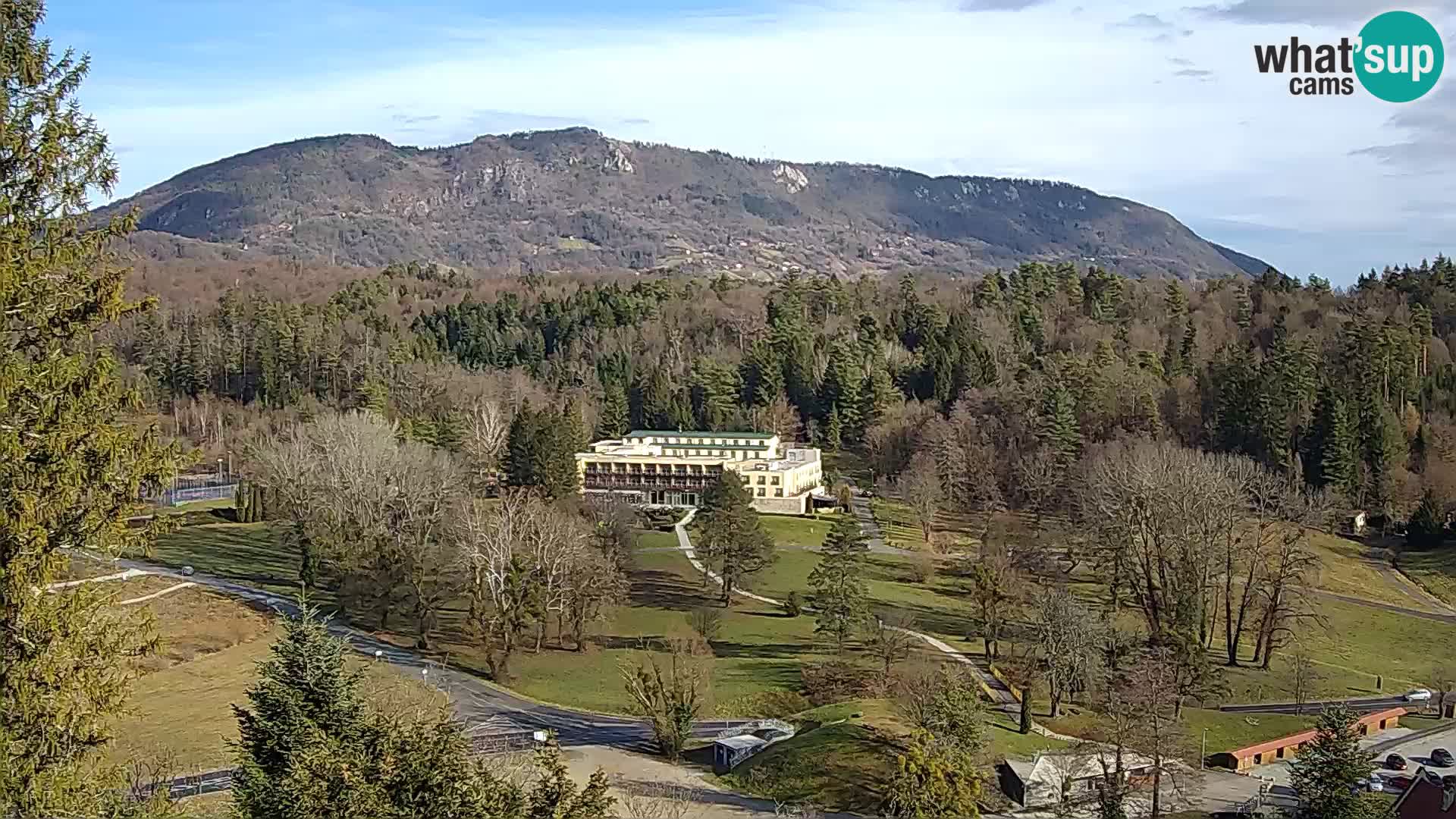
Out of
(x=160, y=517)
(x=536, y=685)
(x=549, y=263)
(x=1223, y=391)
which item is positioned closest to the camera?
(x=160, y=517)

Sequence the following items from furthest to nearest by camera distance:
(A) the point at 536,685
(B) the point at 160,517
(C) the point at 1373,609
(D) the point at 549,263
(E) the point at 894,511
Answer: (D) the point at 549,263 → (E) the point at 894,511 → (C) the point at 1373,609 → (A) the point at 536,685 → (B) the point at 160,517

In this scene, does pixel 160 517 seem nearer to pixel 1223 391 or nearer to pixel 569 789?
pixel 569 789

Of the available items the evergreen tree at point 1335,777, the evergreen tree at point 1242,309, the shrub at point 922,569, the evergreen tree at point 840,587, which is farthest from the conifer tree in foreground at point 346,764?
the evergreen tree at point 1242,309

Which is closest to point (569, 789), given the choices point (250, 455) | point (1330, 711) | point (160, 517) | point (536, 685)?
point (160, 517)

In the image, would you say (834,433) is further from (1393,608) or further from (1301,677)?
(1301,677)

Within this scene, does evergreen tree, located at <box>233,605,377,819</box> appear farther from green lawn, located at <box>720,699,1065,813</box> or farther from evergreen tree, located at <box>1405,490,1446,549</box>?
evergreen tree, located at <box>1405,490,1446,549</box>

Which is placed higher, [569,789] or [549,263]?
[549,263]

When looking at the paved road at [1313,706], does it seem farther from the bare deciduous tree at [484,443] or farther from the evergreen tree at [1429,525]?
the bare deciduous tree at [484,443]
